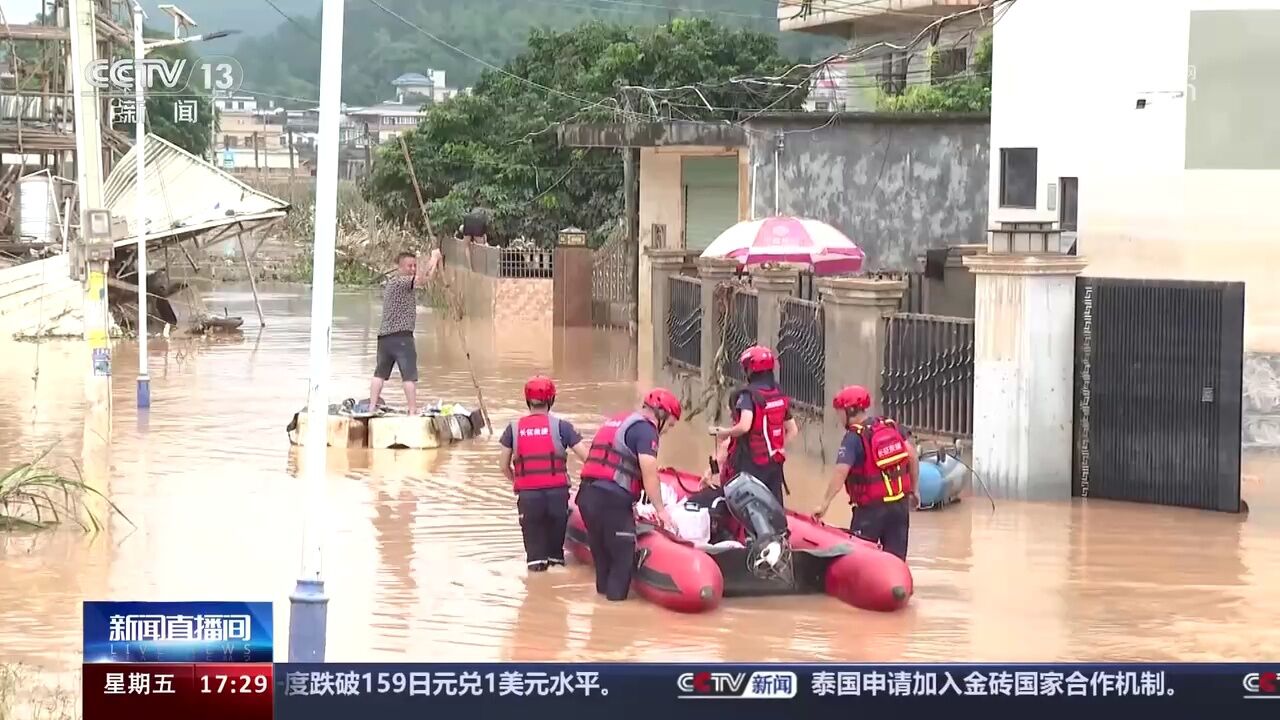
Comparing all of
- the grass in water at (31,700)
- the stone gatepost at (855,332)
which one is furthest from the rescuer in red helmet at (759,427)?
the grass in water at (31,700)

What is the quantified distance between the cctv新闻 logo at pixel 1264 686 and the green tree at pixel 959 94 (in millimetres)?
25523

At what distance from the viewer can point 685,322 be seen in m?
22.9

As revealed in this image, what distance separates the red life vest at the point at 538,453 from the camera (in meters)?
11.4

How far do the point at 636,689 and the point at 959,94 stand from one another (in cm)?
2700

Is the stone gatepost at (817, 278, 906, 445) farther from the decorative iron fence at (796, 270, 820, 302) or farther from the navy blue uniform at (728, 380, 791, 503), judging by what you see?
the navy blue uniform at (728, 380, 791, 503)

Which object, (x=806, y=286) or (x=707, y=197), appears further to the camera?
(x=707, y=197)

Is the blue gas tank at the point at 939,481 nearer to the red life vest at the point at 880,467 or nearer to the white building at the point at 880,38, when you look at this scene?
the red life vest at the point at 880,467

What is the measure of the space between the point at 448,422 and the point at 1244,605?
29.1 ft

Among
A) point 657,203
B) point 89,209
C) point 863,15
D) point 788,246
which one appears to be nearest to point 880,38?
point 863,15

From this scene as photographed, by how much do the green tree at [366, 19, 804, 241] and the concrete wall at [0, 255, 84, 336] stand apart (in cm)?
973

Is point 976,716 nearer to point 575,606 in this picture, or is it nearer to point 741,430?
point 575,606

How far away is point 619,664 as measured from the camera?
638cm

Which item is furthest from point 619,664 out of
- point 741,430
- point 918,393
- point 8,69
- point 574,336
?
point 8,69

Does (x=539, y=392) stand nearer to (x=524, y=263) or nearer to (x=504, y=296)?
(x=504, y=296)
